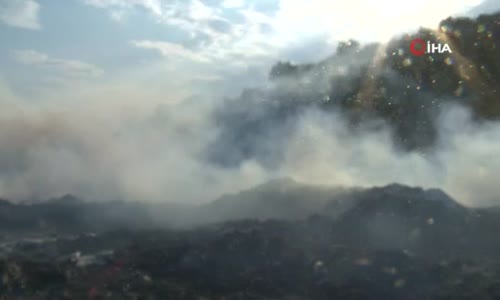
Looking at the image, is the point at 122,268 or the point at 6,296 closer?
the point at 6,296

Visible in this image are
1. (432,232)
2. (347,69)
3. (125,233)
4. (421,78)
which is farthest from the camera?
(347,69)

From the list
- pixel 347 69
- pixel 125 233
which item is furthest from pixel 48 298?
pixel 347 69

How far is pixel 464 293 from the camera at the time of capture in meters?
17.7

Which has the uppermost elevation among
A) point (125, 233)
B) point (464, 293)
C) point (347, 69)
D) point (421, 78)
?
point (347, 69)

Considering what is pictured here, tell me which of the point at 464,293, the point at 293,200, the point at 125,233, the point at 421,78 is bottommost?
the point at 464,293

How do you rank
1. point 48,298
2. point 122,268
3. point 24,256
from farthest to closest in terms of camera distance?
point 24,256, point 122,268, point 48,298

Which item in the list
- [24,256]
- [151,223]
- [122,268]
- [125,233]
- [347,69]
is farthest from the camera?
[347,69]

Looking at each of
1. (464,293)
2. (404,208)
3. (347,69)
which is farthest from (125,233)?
(347,69)

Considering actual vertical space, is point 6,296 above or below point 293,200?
below

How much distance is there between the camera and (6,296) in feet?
56.3

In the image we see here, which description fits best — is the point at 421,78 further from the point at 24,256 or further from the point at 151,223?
the point at 24,256

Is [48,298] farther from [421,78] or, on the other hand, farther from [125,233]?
[421,78]

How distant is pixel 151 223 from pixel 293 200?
9534mm

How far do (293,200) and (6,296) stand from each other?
1903cm
